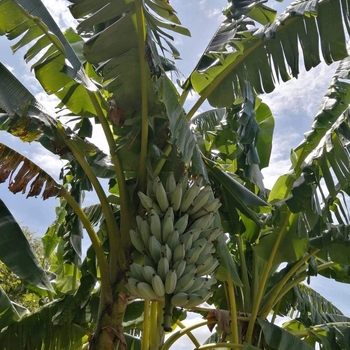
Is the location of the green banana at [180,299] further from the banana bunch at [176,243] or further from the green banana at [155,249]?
the green banana at [155,249]

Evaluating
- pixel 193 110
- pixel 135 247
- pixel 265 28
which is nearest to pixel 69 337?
pixel 135 247

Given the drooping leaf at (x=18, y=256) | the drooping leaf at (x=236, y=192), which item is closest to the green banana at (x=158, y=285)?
the drooping leaf at (x=18, y=256)

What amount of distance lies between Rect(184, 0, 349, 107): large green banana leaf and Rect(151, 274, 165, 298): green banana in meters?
1.41

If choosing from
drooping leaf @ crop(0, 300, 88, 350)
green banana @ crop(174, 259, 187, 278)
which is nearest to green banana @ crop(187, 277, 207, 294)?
green banana @ crop(174, 259, 187, 278)

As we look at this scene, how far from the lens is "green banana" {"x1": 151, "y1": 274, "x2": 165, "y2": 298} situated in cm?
209

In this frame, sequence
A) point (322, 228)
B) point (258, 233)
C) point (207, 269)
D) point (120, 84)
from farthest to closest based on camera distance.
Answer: point (258, 233), point (322, 228), point (120, 84), point (207, 269)

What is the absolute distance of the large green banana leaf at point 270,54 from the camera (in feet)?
9.61

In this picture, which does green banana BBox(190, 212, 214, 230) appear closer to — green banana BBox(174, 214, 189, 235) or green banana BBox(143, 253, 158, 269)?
green banana BBox(174, 214, 189, 235)

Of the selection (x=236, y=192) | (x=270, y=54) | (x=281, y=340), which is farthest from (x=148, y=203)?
(x=281, y=340)

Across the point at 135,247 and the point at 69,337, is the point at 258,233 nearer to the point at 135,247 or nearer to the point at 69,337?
the point at 135,247

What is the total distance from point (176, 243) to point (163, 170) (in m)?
0.66

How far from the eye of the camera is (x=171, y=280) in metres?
2.10

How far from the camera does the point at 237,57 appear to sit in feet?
9.91

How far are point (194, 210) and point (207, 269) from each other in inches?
13.1
